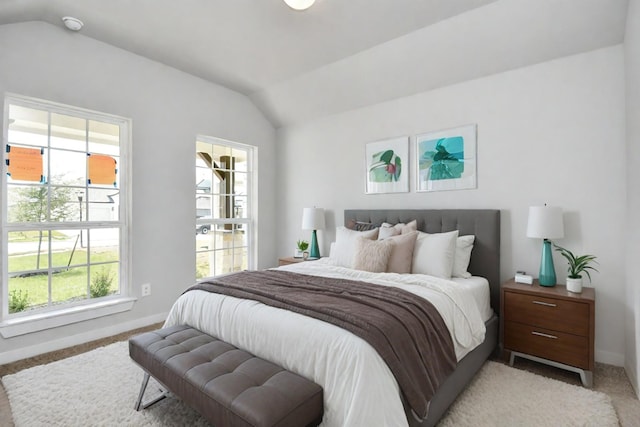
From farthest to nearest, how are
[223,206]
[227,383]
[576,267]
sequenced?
1. [223,206]
2. [576,267]
3. [227,383]

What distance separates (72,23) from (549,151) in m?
4.24

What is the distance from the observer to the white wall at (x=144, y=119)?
2738 mm

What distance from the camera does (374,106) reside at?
387cm

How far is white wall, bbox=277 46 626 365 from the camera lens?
2488 mm

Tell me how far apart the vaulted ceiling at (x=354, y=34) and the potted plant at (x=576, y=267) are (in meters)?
1.65

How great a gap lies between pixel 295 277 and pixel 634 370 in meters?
2.40

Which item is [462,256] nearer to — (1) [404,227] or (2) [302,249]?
(1) [404,227]

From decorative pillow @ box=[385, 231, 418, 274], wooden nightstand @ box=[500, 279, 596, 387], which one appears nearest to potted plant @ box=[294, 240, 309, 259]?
decorative pillow @ box=[385, 231, 418, 274]

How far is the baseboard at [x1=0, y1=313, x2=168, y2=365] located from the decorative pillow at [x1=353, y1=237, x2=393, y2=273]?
7.69ft

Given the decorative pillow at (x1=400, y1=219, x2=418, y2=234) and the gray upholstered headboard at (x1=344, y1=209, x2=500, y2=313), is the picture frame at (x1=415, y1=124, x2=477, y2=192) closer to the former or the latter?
the gray upholstered headboard at (x1=344, y1=209, x2=500, y2=313)

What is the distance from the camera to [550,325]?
7.72 feet

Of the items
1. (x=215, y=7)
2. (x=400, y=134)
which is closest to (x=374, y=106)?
(x=400, y=134)

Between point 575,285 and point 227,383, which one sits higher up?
point 575,285

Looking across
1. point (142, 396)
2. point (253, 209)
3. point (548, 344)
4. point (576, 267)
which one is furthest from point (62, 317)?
point (576, 267)
